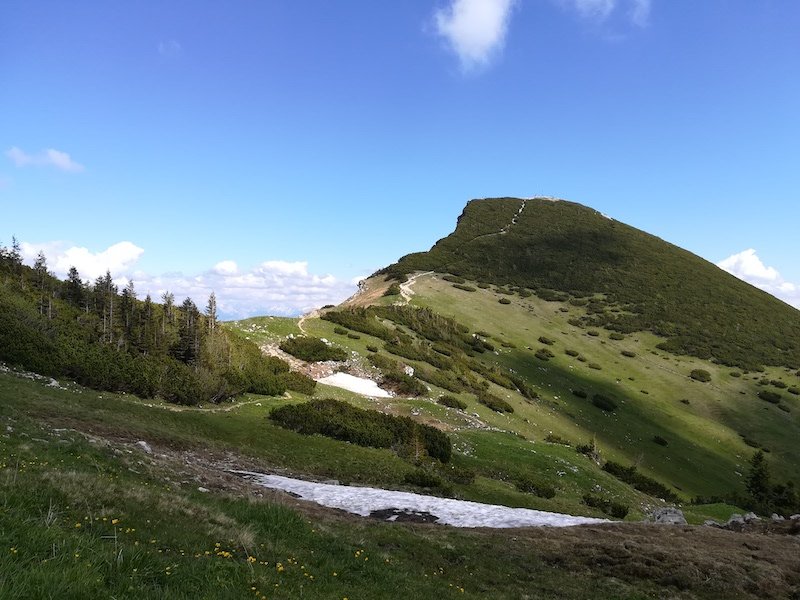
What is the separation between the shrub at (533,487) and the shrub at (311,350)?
22394 millimetres

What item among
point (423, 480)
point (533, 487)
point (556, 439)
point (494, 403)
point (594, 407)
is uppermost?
point (494, 403)

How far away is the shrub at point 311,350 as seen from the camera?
46656 millimetres

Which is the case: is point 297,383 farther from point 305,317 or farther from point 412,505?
point 305,317

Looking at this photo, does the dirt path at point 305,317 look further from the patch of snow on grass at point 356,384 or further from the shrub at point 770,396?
the shrub at point 770,396

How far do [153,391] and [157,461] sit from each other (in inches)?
607

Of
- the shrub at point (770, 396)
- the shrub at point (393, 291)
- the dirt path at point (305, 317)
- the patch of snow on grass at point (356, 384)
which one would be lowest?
the shrub at point (770, 396)

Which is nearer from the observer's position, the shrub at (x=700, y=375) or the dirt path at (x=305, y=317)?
the dirt path at (x=305, y=317)

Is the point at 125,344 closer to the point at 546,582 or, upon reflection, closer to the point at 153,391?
the point at 153,391

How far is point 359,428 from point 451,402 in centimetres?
1457

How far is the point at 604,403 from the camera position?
58000 millimetres

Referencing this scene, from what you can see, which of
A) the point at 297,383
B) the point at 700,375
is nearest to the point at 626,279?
the point at 700,375

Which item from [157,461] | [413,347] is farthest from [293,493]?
[413,347]

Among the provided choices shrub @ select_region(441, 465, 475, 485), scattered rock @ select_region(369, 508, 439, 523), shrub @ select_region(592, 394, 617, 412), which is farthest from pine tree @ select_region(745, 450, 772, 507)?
scattered rock @ select_region(369, 508, 439, 523)

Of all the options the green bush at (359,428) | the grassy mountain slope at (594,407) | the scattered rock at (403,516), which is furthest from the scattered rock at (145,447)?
the grassy mountain slope at (594,407)
